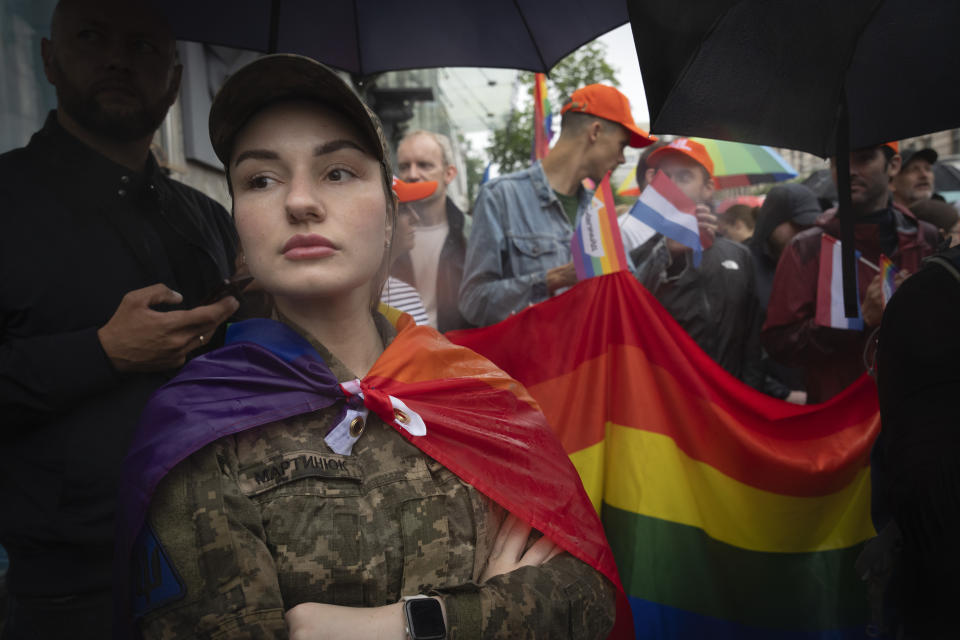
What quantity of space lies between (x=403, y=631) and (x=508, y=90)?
3014cm

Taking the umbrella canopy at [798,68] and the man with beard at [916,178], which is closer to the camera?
the umbrella canopy at [798,68]

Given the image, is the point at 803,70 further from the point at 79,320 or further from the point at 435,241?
the point at 435,241

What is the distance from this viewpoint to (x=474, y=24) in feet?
9.49

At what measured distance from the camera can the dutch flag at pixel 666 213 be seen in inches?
136

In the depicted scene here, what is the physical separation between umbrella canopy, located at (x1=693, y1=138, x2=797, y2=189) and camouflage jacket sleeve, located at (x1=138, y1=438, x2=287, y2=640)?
6872 millimetres

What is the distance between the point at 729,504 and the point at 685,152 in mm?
3413

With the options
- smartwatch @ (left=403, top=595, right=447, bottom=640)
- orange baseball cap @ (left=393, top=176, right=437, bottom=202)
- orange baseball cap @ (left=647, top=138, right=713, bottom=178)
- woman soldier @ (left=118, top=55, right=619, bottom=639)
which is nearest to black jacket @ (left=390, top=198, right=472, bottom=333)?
orange baseball cap @ (left=393, top=176, right=437, bottom=202)

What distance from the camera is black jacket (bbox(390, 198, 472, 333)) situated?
4.58m

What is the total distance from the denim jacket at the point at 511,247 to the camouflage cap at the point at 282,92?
2.01 meters

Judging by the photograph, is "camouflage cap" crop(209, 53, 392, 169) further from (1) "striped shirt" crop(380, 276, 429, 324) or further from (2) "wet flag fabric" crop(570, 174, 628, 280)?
(1) "striped shirt" crop(380, 276, 429, 324)

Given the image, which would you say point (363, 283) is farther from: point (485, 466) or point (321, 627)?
point (321, 627)

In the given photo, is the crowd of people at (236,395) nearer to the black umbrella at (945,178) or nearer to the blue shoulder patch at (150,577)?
the blue shoulder patch at (150,577)

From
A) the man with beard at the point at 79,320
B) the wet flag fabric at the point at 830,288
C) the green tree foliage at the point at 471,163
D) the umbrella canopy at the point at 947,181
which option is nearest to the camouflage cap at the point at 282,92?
the man with beard at the point at 79,320

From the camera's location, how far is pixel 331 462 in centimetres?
151
